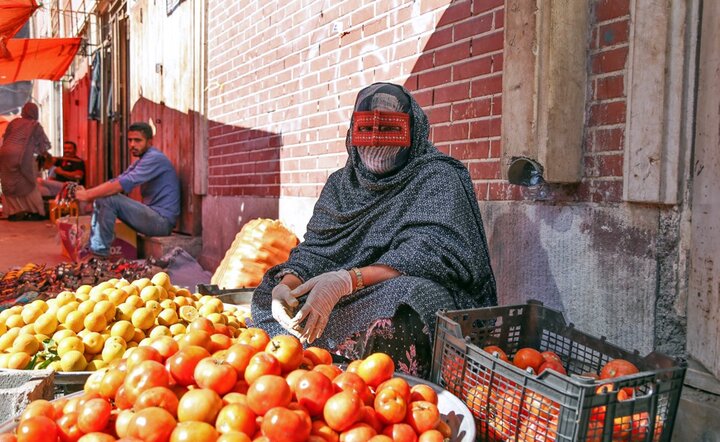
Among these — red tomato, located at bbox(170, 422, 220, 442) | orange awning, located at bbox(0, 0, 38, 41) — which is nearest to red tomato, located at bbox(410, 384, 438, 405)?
red tomato, located at bbox(170, 422, 220, 442)

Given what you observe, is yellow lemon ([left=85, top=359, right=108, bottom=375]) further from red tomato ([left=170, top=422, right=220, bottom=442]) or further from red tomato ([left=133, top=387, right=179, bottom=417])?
red tomato ([left=170, top=422, right=220, bottom=442])

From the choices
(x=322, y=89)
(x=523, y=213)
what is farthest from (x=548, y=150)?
(x=322, y=89)

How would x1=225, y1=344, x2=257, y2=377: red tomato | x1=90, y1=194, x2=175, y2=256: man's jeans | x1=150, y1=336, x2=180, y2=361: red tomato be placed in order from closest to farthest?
x1=225, y1=344, x2=257, y2=377: red tomato → x1=150, y1=336, x2=180, y2=361: red tomato → x1=90, y1=194, x2=175, y2=256: man's jeans

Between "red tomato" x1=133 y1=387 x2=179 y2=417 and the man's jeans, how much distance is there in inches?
239

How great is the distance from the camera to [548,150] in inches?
102

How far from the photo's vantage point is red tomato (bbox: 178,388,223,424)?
152 centimetres

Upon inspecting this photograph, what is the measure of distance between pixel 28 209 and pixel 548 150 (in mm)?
13936

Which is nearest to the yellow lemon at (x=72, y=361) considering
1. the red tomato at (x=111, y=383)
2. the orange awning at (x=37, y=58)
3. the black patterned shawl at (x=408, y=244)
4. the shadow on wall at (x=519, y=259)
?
Result: the red tomato at (x=111, y=383)

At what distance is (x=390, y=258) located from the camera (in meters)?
2.62

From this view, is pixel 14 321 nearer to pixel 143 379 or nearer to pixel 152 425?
pixel 143 379

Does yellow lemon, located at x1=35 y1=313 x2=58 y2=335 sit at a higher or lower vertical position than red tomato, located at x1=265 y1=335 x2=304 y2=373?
lower

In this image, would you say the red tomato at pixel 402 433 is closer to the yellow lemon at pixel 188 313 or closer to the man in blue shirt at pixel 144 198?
the yellow lemon at pixel 188 313

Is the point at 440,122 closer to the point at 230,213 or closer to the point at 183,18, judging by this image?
the point at 230,213

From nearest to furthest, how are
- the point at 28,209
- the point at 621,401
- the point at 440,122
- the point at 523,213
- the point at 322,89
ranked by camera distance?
1. the point at 621,401
2. the point at 523,213
3. the point at 440,122
4. the point at 322,89
5. the point at 28,209
